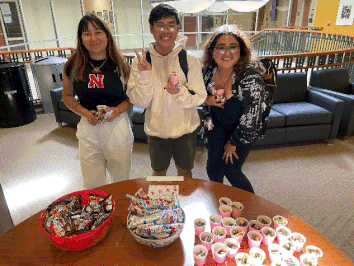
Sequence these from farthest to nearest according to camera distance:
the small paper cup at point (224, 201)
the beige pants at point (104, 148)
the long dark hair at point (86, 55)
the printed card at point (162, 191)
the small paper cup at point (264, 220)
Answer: the beige pants at point (104, 148) < the long dark hair at point (86, 55) < the printed card at point (162, 191) < the small paper cup at point (224, 201) < the small paper cup at point (264, 220)

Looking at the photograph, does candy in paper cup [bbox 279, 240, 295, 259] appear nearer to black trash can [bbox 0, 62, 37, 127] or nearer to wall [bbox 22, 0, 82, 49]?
black trash can [bbox 0, 62, 37, 127]

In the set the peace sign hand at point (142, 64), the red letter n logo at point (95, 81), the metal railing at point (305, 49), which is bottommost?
the metal railing at point (305, 49)

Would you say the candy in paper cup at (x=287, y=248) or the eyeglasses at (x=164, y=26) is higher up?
the eyeglasses at (x=164, y=26)

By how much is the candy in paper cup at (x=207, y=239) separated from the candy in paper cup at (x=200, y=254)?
0.07 feet

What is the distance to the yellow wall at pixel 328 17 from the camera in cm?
846

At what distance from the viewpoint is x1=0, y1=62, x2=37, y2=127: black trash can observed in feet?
12.6

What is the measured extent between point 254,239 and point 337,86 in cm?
368

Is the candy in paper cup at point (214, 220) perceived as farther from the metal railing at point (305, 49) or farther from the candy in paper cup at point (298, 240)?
the metal railing at point (305, 49)

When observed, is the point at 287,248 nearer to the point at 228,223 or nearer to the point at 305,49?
the point at 228,223

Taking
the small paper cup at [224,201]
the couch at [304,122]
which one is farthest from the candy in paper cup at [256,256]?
the couch at [304,122]

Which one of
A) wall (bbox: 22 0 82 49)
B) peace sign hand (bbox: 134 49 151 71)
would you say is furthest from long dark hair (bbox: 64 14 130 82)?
wall (bbox: 22 0 82 49)

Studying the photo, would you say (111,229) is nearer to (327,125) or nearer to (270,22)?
(327,125)

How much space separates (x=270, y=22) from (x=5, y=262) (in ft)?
34.8

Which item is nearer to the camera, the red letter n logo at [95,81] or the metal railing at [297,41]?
the red letter n logo at [95,81]
